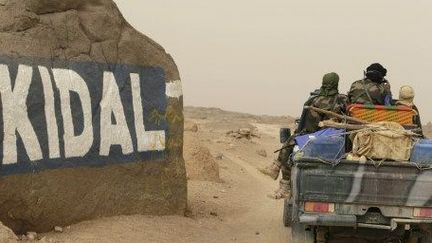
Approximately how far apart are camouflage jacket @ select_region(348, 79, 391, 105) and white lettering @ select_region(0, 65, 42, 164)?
13.6 ft

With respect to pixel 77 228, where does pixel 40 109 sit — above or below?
above

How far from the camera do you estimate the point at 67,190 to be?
25.4ft

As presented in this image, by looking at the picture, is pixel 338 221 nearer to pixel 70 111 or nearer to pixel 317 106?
pixel 317 106

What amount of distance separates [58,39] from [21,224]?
2301mm

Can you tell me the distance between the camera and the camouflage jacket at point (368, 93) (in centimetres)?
849

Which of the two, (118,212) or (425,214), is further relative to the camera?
(118,212)

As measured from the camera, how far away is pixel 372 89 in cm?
855

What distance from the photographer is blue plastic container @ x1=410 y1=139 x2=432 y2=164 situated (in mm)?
6652

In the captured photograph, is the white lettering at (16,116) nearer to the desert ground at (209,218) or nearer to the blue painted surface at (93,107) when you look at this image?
the blue painted surface at (93,107)

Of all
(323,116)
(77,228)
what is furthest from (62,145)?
(323,116)

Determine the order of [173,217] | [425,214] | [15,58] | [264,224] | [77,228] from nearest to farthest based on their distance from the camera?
[425,214] < [15,58] < [77,228] < [173,217] < [264,224]

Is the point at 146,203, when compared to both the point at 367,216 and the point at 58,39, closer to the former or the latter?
the point at 58,39

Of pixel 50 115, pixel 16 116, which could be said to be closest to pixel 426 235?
pixel 50 115

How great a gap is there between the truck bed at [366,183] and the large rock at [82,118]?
9.35ft
